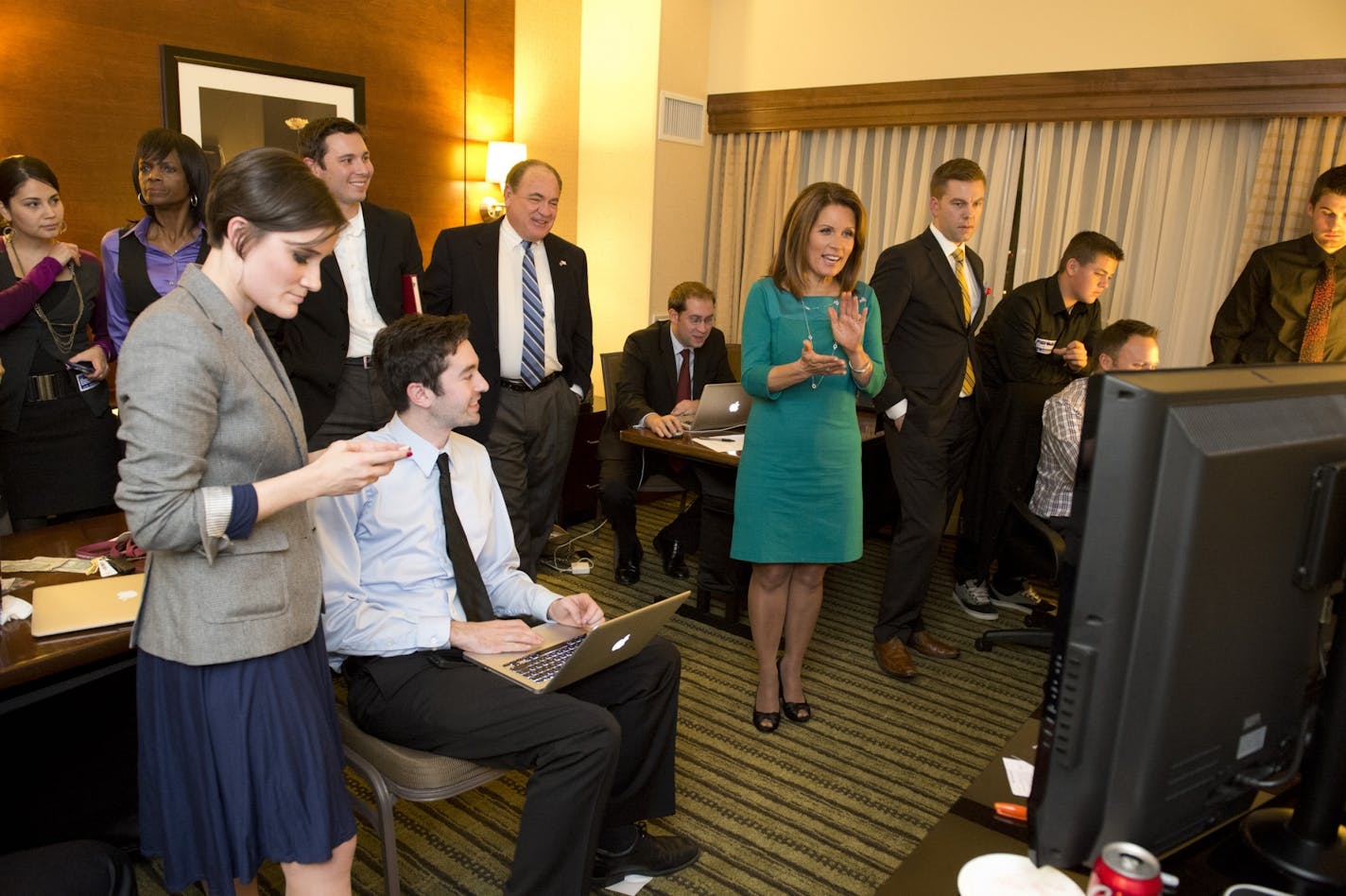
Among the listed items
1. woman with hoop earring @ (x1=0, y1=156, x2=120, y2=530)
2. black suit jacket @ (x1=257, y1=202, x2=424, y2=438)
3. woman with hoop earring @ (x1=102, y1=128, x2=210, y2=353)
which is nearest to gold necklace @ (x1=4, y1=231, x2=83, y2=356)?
woman with hoop earring @ (x1=0, y1=156, x2=120, y2=530)

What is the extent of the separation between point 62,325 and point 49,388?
203mm

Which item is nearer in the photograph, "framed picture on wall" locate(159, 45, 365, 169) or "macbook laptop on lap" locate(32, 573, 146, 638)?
"macbook laptop on lap" locate(32, 573, 146, 638)

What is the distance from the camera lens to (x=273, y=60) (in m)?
4.32

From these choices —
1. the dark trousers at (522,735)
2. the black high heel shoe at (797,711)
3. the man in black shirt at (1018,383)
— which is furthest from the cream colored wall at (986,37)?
the dark trousers at (522,735)

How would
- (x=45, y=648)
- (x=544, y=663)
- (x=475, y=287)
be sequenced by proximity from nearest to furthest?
(x=45, y=648), (x=544, y=663), (x=475, y=287)

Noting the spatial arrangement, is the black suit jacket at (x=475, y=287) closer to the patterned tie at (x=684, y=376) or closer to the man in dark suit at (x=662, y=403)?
the man in dark suit at (x=662, y=403)

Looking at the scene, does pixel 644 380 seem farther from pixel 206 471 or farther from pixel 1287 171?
pixel 1287 171

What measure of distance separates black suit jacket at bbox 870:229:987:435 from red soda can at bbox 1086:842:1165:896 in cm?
242

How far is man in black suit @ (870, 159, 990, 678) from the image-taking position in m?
3.31

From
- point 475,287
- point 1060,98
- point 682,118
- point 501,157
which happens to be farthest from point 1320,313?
point 501,157

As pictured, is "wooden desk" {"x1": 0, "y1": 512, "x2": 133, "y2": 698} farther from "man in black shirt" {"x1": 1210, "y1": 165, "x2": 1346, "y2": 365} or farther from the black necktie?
"man in black shirt" {"x1": 1210, "y1": 165, "x2": 1346, "y2": 365}

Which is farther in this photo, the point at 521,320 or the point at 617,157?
the point at 617,157

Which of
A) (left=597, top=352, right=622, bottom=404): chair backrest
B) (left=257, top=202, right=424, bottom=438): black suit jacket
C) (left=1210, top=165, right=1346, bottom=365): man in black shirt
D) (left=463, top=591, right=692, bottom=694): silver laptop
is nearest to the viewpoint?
(left=463, top=591, right=692, bottom=694): silver laptop

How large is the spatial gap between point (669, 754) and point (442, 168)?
3.96 meters
